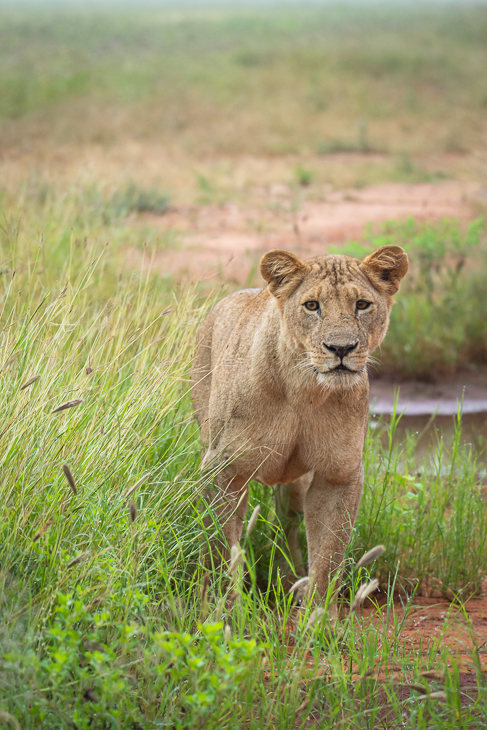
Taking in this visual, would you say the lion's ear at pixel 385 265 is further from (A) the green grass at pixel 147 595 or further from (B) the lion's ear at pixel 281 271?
(A) the green grass at pixel 147 595

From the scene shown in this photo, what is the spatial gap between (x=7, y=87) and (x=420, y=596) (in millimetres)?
25297

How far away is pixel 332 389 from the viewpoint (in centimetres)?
306

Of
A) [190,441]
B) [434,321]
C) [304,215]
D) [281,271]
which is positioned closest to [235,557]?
[281,271]

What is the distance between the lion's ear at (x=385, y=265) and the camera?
3232mm

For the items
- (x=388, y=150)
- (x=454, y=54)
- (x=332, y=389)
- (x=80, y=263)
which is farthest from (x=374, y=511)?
(x=454, y=54)

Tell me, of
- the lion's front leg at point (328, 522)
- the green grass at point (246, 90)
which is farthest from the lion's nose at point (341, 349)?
the green grass at point (246, 90)

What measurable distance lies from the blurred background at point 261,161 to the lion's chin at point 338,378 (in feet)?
5.18

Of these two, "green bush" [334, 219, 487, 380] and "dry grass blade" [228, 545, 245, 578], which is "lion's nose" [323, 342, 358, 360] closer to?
"dry grass blade" [228, 545, 245, 578]

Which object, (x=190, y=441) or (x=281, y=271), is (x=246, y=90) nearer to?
(x=190, y=441)

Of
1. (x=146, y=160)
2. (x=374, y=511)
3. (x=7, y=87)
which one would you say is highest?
(x=7, y=87)

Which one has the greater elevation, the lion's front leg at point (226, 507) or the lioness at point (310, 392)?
the lioness at point (310, 392)

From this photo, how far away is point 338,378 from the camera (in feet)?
9.79

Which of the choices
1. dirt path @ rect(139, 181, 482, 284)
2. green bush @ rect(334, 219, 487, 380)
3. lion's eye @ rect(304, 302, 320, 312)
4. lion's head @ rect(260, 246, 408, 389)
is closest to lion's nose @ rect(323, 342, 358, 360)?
lion's head @ rect(260, 246, 408, 389)

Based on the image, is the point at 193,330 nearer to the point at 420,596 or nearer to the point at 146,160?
the point at 420,596
